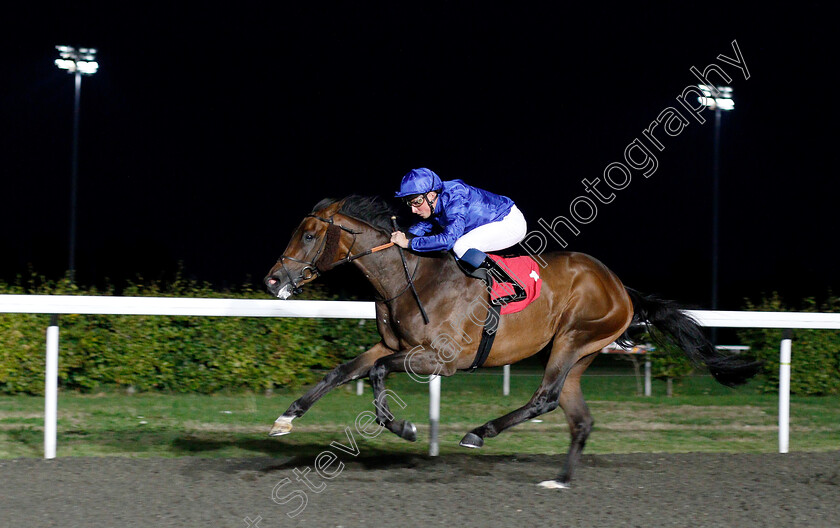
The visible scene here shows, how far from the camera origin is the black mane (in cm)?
422

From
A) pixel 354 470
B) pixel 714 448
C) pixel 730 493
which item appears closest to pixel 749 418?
pixel 714 448

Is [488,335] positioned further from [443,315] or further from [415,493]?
[415,493]

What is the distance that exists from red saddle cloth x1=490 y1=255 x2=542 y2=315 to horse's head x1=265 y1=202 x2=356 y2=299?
82 cm

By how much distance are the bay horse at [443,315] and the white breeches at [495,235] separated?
0.13 metres

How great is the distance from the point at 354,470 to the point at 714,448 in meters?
2.78

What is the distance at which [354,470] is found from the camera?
4.33 m

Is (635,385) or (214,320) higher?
(214,320)

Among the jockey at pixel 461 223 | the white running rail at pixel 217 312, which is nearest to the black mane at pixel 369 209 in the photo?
the jockey at pixel 461 223

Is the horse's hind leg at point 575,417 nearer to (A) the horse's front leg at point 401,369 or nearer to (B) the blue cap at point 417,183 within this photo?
(A) the horse's front leg at point 401,369

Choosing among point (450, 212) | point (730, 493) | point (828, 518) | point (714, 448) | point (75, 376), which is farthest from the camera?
point (75, 376)

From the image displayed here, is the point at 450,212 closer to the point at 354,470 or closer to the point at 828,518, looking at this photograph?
A: the point at 354,470

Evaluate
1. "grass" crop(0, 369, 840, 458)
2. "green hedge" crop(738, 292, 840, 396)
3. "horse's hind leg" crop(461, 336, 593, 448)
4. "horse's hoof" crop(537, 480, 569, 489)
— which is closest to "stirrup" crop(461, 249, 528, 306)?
"horse's hind leg" crop(461, 336, 593, 448)

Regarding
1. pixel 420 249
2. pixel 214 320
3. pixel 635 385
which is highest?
pixel 420 249

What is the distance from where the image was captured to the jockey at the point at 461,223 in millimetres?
4098
